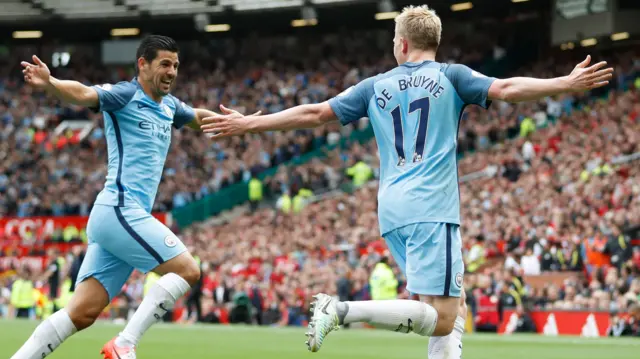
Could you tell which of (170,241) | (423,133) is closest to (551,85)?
(423,133)

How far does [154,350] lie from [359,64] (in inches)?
1027

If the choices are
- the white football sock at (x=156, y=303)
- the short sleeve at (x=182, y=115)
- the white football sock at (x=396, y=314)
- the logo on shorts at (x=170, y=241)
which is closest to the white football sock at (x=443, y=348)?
the white football sock at (x=396, y=314)

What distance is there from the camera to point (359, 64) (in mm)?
38062

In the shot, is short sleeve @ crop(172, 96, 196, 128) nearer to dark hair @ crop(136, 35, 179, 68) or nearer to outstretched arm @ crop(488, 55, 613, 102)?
dark hair @ crop(136, 35, 179, 68)

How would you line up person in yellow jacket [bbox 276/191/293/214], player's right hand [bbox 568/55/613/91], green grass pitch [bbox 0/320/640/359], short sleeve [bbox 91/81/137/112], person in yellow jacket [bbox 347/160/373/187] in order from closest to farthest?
player's right hand [bbox 568/55/613/91], short sleeve [bbox 91/81/137/112], green grass pitch [bbox 0/320/640/359], person in yellow jacket [bbox 347/160/373/187], person in yellow jacket [bbox 276/191/293/214]

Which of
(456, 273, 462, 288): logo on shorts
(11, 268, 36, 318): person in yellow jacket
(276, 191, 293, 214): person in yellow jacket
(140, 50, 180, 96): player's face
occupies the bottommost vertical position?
(11, 268, 36, 318): person in yellow jacket

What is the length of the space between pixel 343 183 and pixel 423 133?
2469 centimetres

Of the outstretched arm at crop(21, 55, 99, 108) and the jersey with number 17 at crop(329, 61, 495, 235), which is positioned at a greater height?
the outstretched arm at crop(21, 55, 99, 108)

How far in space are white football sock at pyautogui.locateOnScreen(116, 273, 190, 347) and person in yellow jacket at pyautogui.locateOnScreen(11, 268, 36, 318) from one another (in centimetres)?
2057

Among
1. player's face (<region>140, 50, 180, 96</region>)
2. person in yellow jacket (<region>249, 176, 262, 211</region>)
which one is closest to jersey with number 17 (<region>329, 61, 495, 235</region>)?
player's face (<region>140, 50, 180, 96</region>)

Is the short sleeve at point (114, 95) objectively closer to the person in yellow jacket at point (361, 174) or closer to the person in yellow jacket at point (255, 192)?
the person in yellow jacket at point (361, 174)

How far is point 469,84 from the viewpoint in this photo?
250 inches

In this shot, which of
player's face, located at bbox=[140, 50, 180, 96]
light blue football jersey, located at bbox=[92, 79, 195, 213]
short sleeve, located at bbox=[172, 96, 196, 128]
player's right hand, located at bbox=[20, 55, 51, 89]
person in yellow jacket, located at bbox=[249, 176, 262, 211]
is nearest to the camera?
player's right hand, located at bbox=[20, 55, 51, 89]

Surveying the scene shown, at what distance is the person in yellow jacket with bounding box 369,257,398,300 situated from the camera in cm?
2162
